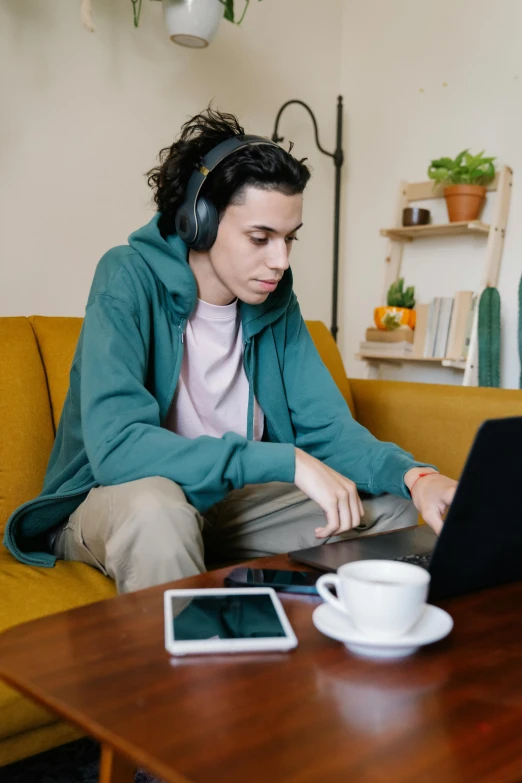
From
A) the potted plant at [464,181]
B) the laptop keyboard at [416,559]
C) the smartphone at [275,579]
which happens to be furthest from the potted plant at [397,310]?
the smartphone at [275,579]

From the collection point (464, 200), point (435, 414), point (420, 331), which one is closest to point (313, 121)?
point (464, 200)

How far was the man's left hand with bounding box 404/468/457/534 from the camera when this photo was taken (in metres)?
1.09

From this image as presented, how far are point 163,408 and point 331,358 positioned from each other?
2.93 ft

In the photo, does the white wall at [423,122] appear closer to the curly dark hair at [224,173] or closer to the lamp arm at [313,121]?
the lamp arm at [313,121]

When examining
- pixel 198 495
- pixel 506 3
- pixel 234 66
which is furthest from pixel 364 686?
pixel 506 3

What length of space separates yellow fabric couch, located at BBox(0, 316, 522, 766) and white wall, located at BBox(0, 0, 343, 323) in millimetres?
554

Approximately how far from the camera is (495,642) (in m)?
0.72

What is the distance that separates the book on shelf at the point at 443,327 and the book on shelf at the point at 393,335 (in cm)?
11

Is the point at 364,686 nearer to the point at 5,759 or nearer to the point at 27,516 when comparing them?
the point at 5,759

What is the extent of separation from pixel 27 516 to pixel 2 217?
108 cm

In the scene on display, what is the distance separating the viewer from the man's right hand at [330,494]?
1074 mm

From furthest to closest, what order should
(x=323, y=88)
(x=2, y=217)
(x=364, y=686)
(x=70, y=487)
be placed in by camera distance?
(x=323, y=88) < (x=2, y=217) < (x=70, y=487) < (x=364, y=686)

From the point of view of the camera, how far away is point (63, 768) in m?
1.27

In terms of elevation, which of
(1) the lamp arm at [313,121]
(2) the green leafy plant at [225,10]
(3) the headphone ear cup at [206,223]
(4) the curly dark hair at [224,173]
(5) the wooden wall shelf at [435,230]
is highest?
(2) the green leafy plant at [225,10]
